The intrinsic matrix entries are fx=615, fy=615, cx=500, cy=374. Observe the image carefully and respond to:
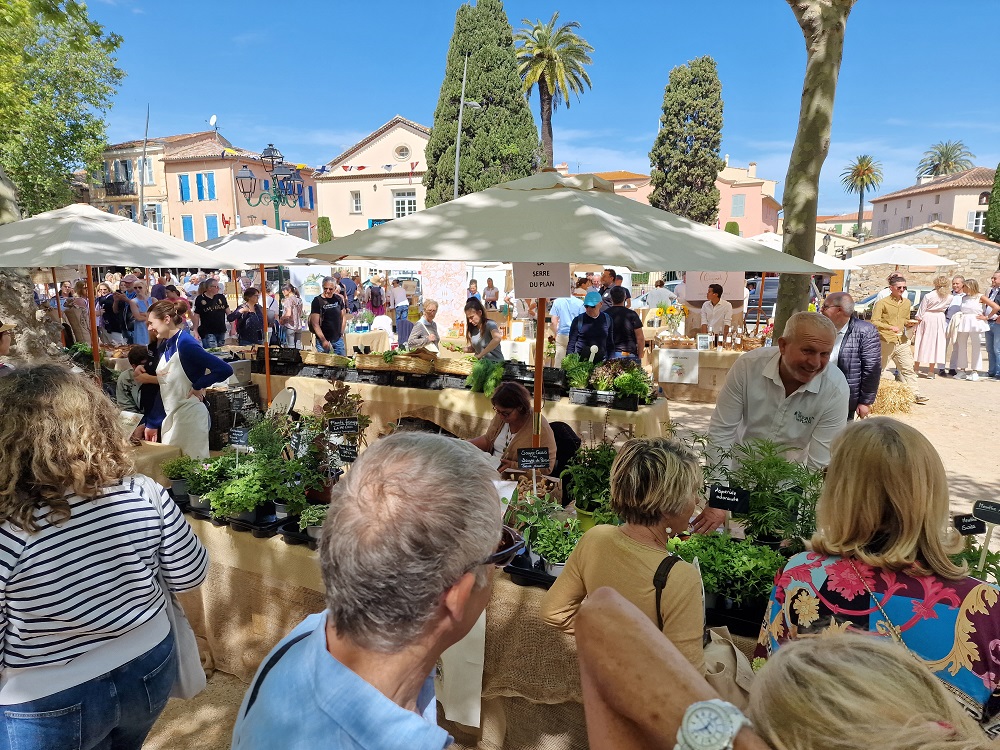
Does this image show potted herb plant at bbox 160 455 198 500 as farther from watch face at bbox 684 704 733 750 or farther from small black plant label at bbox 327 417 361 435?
watch face at bbox 684 704 733 750

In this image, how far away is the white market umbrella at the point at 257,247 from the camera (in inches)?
281

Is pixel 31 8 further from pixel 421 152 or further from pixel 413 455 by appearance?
pixel 421 152

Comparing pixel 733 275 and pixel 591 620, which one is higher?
pixel 733 275

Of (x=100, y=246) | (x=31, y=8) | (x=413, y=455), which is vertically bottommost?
(x=413, y=455)

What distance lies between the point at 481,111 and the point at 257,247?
82.2 ft

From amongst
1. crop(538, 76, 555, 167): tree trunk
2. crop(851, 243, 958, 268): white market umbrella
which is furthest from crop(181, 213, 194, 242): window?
crop(851, 243, 958, 268): white market umbrella

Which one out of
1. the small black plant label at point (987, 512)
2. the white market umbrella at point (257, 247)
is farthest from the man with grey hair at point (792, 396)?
the white market umbrella at point (257, 247)

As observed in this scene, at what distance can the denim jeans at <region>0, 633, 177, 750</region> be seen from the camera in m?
1.61

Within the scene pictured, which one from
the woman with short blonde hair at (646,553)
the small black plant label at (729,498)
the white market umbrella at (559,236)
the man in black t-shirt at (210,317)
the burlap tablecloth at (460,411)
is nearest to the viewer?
the woman with short blonde hair at (646,553)

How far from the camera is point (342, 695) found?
37.2 inches

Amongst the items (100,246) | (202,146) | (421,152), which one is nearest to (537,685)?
(100,246)

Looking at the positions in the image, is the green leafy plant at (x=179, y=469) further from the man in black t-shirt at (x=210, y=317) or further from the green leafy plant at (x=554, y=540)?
the man in black t-shirt at (x=210, y=317)

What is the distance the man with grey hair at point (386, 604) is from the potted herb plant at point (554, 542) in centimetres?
149

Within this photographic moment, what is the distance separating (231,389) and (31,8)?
4506 millimetres
